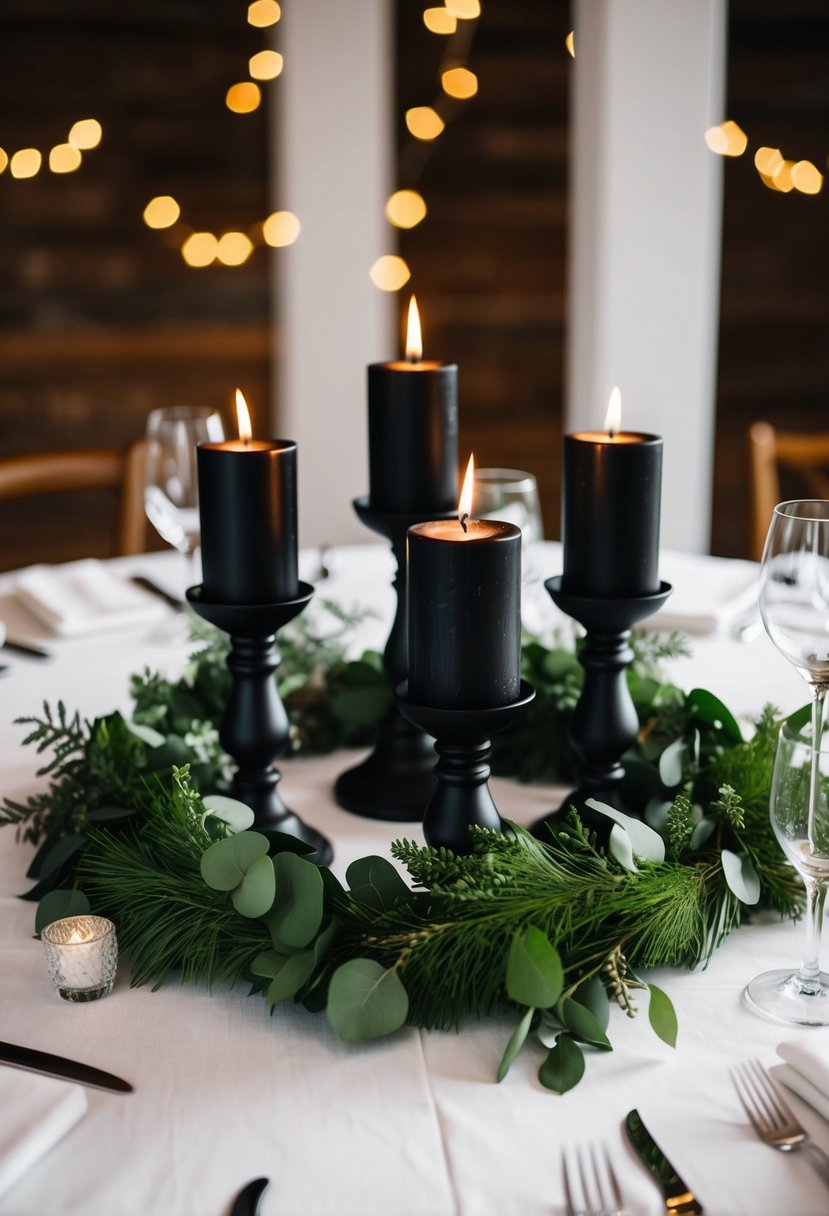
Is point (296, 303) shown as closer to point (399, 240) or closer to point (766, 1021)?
point (399, 240)

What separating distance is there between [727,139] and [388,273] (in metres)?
0.92

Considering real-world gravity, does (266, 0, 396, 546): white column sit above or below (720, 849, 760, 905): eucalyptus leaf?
above

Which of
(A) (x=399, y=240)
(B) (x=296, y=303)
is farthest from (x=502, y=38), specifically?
(B) (x=296, y=303)

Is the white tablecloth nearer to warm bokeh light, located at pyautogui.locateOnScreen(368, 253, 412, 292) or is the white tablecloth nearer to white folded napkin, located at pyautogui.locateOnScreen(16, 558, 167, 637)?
white folded napkin, located at pyautogui.locateOnScreen(16, 558, 167, 637)

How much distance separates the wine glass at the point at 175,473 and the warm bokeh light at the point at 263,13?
220 cm

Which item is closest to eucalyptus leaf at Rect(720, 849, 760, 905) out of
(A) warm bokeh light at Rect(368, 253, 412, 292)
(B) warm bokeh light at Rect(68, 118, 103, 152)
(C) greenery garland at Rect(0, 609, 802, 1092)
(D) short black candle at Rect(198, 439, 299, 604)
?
(C) greenery garland at Rect(0, 609, 802, 1092)

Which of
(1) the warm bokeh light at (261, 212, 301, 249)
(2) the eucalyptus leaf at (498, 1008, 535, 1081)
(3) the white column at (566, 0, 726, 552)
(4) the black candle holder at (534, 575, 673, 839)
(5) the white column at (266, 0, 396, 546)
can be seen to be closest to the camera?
(2) the eucalyptus leaf at (498, 1008, 535, 1081)

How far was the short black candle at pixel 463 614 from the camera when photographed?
0.79 m

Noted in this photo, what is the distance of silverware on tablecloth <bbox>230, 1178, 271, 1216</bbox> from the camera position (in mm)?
603

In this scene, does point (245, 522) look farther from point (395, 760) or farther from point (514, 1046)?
point (514, 1046)

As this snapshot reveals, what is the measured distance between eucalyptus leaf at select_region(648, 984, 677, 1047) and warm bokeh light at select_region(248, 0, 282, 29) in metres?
3.05

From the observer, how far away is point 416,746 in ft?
3.58

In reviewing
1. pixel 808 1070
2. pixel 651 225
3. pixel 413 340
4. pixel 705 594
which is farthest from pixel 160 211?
pixel 808 1070

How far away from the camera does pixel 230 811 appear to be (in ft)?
2.94
